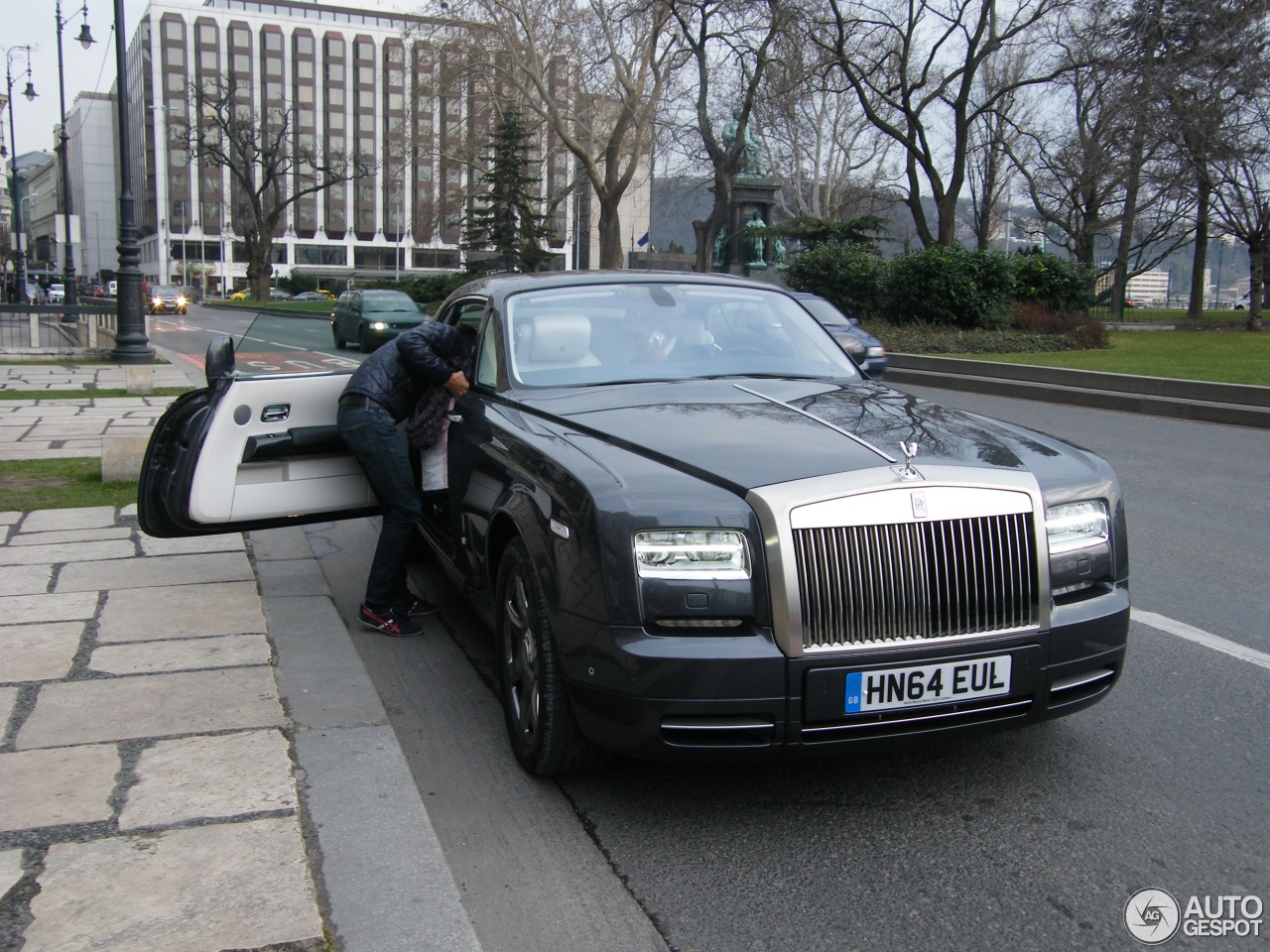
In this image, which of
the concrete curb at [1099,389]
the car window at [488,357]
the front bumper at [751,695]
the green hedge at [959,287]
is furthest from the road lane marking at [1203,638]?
the green hedge at [959,287]

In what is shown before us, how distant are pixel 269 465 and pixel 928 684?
11.5 feet

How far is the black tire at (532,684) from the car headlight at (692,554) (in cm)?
49

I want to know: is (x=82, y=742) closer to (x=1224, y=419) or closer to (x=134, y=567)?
(x=134, y=567)

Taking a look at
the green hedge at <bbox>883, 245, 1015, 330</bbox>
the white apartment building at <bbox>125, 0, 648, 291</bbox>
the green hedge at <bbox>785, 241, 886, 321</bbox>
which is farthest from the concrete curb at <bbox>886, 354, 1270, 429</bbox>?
the white apartment building at <bbox>125, 0, 648, 291</bbox>

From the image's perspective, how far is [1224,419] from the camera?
14.2 metres

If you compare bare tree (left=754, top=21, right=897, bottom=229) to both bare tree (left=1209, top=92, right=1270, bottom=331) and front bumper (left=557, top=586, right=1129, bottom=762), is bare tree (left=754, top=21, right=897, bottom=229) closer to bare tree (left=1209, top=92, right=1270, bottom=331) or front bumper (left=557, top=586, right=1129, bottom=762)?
bare tree (left=1209, top=92, right=1270, bottom=331)

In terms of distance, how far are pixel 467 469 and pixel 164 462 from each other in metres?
1.75

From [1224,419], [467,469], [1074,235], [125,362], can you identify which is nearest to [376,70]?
[1074,235]

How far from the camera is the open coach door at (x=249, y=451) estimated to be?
5.41m

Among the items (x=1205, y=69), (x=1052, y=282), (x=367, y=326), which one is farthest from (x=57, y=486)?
(x=1205, y=69)

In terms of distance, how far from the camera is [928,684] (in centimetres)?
321

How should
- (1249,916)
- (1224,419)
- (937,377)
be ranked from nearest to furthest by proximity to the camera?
(1249,916), (1224,419), (937,377)

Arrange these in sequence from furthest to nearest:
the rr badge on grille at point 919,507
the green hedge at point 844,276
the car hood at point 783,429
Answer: the green hedge at point 844,276 < the car hood at point 783,429 < the rr badge on grille at point 919,507

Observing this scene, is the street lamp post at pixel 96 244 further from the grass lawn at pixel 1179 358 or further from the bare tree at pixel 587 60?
the grass lawn at pixel 1179 358
